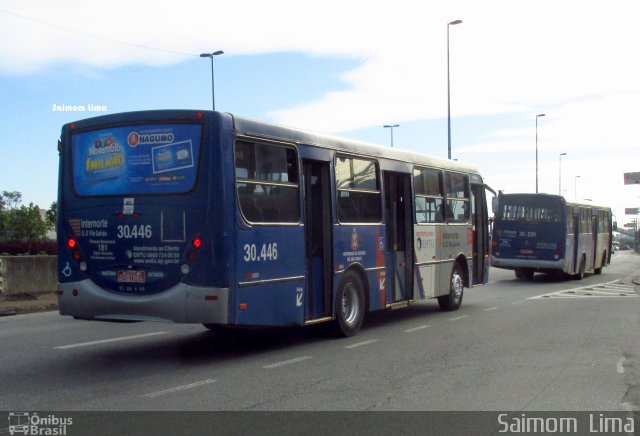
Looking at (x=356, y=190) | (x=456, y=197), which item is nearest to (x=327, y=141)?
(x=356, y=190)

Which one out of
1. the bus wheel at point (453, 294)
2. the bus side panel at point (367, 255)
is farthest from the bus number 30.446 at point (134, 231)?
the bus wheel at point (453, 294)

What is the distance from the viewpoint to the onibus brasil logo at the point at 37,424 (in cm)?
627

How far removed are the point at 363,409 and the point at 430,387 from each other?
4.26ft

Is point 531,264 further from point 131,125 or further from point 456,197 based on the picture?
point 131,125

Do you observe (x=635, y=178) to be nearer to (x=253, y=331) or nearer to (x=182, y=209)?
(x=253, y=331)

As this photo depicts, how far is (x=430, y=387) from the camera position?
8.23m

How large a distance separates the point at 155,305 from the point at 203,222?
44.0 inches

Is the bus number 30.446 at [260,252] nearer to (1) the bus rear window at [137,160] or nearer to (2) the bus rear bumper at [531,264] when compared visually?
(1) the bus rear window at [137,160]

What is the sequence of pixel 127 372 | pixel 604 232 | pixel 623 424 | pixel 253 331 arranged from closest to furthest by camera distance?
pixel 623 424 → pixel 127 372 → pixel 253 331 → pixel 604 232

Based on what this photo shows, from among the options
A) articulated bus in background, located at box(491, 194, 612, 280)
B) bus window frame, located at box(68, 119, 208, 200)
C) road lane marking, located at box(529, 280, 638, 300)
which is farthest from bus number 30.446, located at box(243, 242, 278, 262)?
articulated bus in background, located at box(491, 194, 612, 280)

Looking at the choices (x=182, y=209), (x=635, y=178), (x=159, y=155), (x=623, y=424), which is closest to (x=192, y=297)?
(x=182, y=209)

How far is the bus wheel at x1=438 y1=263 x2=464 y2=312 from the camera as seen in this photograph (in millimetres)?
16156

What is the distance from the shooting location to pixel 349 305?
12180 millimetres

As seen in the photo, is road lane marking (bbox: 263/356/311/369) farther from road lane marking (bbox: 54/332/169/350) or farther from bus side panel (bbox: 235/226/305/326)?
road lane marking (bbox: 54/332/169/350)
